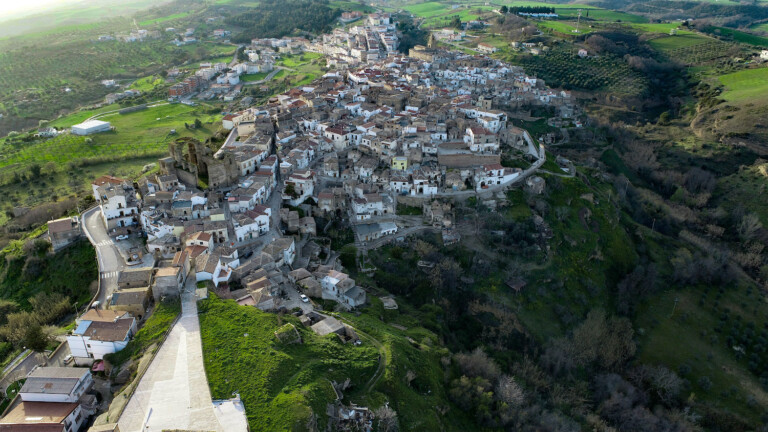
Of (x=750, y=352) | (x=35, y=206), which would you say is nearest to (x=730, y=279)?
(x=750, y=352)

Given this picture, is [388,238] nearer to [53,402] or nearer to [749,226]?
[53,402]

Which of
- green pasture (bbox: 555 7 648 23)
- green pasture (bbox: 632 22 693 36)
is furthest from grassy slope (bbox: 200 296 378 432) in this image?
green pasture (bbox: 555 7 648 23)

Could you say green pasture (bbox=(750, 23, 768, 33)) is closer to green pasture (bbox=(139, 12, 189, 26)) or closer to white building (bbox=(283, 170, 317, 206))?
white building (bbox=(283, 170, 317, 206))

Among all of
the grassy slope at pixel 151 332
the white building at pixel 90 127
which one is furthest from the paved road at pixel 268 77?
the grassy slope at pixel 151 332

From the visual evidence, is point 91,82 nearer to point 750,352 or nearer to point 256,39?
point 256,39

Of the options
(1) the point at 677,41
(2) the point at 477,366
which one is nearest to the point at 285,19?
(1) the point at 677,41

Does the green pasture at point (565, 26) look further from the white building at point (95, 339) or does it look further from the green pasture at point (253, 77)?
the white building at point (95, 339)
